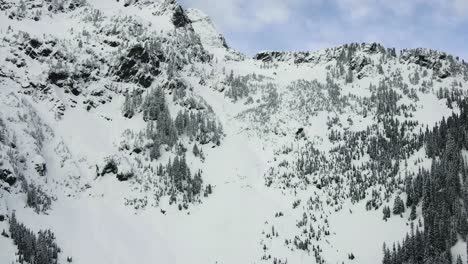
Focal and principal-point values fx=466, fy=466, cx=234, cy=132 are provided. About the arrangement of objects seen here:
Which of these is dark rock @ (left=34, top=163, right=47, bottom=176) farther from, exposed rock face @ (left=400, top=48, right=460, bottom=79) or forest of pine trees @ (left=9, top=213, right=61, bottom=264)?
exposed rock face @ (left=400, top=48, right=460, bottom=79)

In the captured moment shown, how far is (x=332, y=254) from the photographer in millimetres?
103000

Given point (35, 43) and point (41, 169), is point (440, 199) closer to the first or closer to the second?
point (41, 169)

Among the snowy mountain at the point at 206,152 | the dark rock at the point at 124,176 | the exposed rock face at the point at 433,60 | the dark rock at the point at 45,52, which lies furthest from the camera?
the exposed rock face at the point at 433,60

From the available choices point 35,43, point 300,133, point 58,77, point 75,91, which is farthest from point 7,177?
point 300,133

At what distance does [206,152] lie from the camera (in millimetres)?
146625

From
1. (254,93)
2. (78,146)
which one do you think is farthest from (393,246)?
(254,93)

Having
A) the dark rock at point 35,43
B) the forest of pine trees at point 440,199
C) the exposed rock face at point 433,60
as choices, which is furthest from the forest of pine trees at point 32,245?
the exposed rock face at point 433,60

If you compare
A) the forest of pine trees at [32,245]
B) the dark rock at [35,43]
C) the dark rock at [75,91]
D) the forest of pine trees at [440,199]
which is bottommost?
the forest of pine trees at [32,245]

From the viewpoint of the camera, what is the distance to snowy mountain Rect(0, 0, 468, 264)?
342 ft

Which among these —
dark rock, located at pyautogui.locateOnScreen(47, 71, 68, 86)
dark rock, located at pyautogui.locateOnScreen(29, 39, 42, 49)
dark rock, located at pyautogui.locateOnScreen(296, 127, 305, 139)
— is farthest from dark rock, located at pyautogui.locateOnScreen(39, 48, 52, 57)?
dark rock, located at pyautogui.locateOnScreen(296, 127, 305, 139)

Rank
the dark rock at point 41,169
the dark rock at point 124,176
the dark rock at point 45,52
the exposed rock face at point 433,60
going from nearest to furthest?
the dark rock at point 41,169 < the dark rock at point 124,176 < the dark rock at point 45,52 < the exposed rock face at point 433,60

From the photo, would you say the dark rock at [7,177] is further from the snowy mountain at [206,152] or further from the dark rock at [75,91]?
the dark rock at [75,91]

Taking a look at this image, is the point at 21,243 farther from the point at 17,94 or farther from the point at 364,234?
the point at 364,234

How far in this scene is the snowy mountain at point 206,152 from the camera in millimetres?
104250
